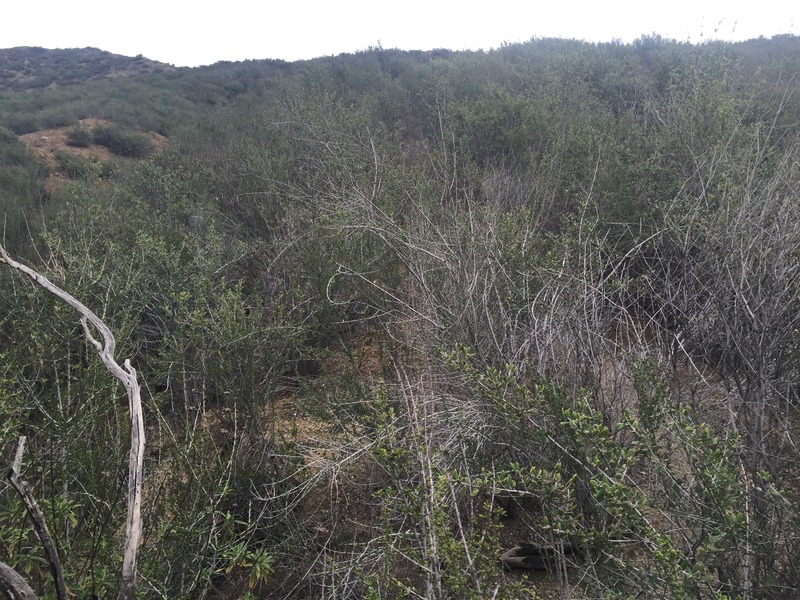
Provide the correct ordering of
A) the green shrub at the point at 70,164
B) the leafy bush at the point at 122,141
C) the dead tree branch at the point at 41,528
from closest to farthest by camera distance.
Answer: the dead tree branch at the point at 41,528
the green shrub at the point at 70,164
the leafy bush at the point at 122,141

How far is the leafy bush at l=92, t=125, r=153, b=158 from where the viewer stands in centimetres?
1181

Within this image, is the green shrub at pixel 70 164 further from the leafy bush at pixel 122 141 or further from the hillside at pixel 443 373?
the hillside at pixel 443 373

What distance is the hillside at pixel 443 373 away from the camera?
159 cm

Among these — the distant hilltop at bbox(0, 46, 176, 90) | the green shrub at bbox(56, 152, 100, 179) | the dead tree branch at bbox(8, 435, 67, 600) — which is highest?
the distant hilltop at bbox(0, 46, 176, 90)

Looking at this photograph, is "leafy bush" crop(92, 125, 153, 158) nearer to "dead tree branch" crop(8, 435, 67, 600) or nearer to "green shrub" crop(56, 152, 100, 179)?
"green shrub" crop(56, 152, 100, 179)

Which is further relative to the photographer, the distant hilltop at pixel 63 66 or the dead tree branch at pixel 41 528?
the distant hilltop at pixel 63 66

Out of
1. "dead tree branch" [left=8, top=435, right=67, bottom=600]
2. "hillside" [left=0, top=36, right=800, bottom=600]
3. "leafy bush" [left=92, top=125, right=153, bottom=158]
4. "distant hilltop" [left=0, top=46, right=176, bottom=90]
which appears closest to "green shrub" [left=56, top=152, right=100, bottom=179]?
"leafy bush" [left=92, top=125, right=153, bottom=158]

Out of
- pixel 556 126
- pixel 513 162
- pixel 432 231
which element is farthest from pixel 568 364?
pixel 556 126

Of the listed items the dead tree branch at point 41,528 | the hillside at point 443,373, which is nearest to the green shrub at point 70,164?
the hillside at point 443,373

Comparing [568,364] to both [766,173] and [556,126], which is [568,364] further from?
[556,126]

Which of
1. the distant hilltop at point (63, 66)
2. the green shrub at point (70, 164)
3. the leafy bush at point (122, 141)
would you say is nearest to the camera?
the green shrub at point (70, 164)

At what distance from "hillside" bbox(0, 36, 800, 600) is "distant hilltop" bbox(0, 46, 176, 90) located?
1869 cm

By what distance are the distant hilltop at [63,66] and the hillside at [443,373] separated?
61.3ft

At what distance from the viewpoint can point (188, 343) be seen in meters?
3.16
